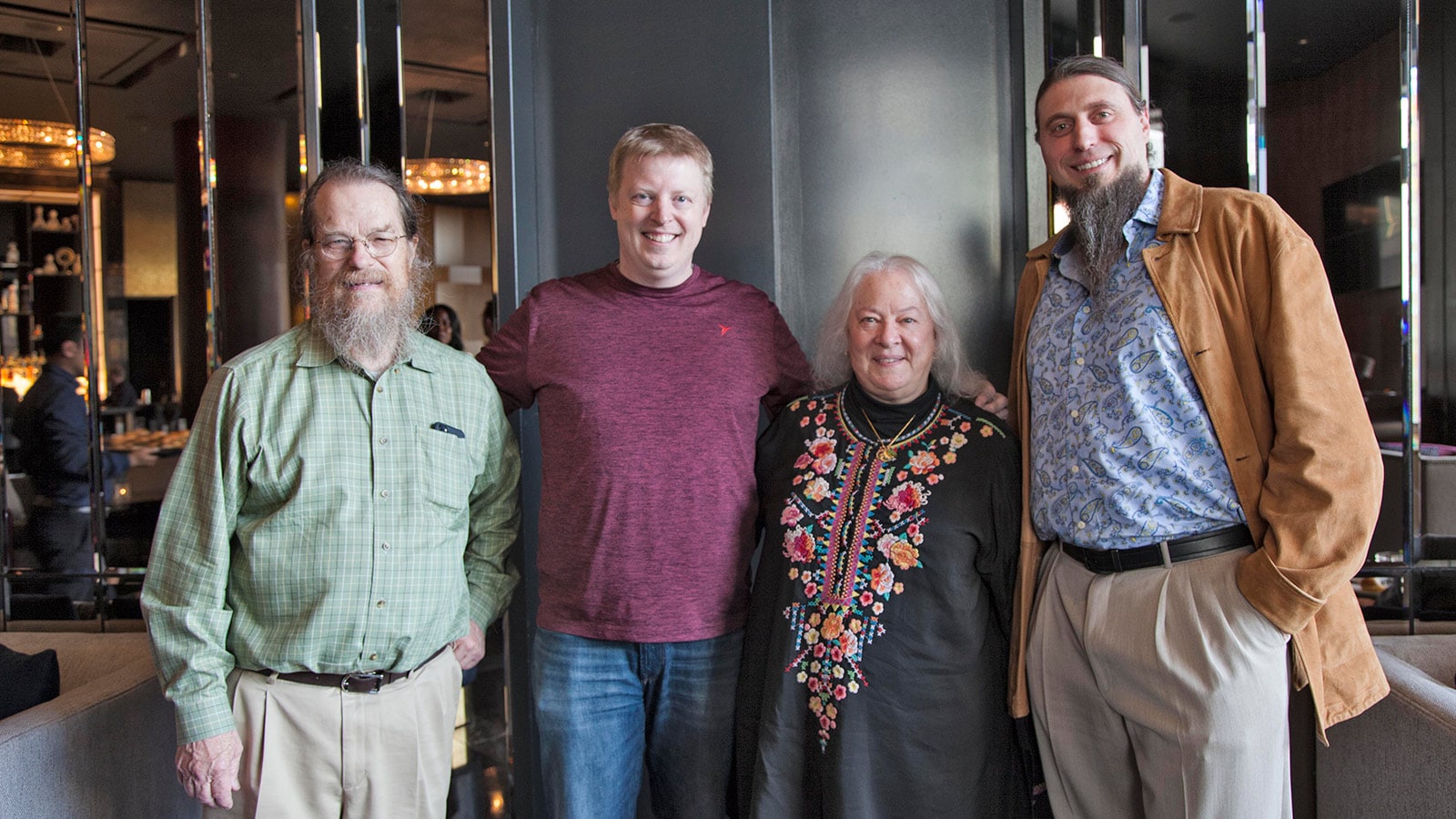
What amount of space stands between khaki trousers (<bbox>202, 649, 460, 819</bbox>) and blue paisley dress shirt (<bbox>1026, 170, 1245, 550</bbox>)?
1362 mm

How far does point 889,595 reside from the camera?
71.7 inches

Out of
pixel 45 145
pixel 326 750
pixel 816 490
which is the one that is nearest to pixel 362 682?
pixel 326 750

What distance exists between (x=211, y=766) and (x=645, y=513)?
0.94 meters

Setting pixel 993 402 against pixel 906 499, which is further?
pixel 993 402

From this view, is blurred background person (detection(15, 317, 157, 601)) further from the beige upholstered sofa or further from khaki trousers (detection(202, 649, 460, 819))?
khaki trousers (detection(202, 649, 460, 819))

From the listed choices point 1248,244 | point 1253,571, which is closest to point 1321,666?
point 1253,571

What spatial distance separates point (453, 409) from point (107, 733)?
115cm

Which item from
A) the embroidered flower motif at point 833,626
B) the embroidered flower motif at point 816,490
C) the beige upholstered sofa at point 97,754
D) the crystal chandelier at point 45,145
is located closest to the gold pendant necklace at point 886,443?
the embroidered flower motif at point 816,490

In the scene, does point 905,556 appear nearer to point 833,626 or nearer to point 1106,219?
point 833,626

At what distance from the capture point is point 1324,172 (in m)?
2.50

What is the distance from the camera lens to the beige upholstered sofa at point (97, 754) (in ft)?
6.22

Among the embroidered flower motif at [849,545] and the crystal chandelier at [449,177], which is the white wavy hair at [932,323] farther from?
the crystal chandelier at [449,177]

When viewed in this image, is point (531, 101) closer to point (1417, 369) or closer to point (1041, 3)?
point (1041, 3)

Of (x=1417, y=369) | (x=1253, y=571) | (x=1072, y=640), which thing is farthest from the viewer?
(x=1417, y=369)
